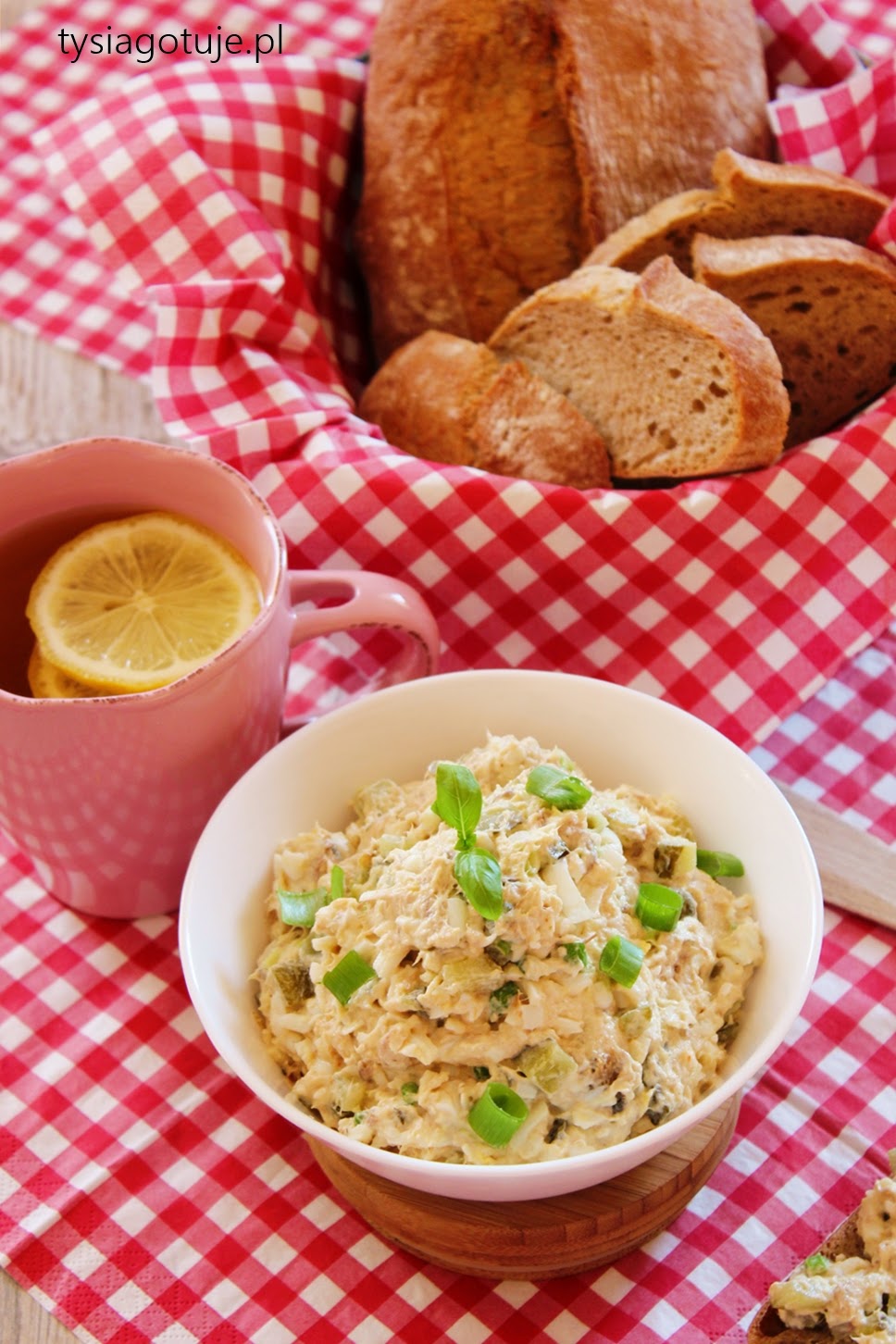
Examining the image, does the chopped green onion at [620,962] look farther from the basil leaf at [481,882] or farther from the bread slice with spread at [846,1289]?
the bread slice with spread at [846,1289]

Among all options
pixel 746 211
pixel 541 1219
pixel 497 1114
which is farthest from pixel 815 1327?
pixel 746 211

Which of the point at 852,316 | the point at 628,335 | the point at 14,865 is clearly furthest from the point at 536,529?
the point at 14,865

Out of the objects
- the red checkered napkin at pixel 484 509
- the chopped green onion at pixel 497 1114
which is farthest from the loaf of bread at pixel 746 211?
the chopped green onion at pixel 497 1114

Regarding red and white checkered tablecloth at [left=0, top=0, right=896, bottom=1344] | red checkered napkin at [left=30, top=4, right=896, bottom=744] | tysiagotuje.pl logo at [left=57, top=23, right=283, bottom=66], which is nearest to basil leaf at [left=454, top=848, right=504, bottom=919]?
red and white checkered tablecloth at [left=0, top=0, right=896, bottom=1344]

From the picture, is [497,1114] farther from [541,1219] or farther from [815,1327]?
[815,1327]

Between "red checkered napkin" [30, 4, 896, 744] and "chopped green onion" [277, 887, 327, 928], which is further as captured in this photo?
"red checkered napkin" [30, 4, 896, 744]

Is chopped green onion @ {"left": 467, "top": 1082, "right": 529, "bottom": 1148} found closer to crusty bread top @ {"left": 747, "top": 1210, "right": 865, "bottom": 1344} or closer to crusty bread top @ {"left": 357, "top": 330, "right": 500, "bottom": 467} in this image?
crusty bread top @ {"left": 747, "top": 1210, "right": 865, "bottom": 1344}

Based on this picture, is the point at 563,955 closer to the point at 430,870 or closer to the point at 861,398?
the point at 430,870
